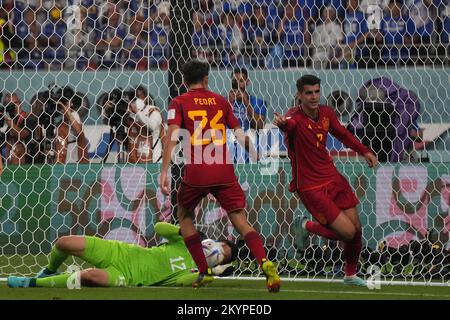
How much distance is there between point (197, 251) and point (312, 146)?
50.9 inches

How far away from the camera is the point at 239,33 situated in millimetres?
11344

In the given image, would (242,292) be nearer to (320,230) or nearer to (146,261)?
(146,261)

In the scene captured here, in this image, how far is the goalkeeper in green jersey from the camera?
307 inches

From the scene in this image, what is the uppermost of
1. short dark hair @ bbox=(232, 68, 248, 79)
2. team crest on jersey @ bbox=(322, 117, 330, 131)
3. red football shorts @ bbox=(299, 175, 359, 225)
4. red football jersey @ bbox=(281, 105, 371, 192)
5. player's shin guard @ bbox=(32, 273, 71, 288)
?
short dark hair @ bbox=(232, 68, 248, 79)

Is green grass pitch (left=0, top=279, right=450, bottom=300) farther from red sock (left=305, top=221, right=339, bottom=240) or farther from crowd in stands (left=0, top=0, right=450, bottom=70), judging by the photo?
crowd in stands (left=0, top=0, right=450, bottom=70)

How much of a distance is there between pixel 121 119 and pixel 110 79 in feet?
1.55

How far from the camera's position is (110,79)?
37.4 ft

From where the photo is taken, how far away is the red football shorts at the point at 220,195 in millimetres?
7844

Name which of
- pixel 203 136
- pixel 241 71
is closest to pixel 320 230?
pixel 203 136

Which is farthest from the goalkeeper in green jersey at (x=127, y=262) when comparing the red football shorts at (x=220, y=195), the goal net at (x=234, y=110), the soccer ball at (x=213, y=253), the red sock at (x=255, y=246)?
the goal net at (x=234, y=110)

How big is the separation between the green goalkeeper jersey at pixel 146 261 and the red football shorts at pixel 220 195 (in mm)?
399

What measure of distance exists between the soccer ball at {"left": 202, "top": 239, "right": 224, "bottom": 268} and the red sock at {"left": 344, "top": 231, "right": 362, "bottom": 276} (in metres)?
1.01

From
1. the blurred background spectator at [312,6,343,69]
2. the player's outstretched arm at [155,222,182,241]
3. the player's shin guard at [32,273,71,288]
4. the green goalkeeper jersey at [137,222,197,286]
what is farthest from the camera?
the blurred background spectator at [312,6,343,69]

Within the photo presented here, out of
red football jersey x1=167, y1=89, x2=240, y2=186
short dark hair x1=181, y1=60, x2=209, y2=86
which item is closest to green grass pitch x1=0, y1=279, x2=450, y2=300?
red football jersey x1=167, y1=89, x2=240, y2=186
